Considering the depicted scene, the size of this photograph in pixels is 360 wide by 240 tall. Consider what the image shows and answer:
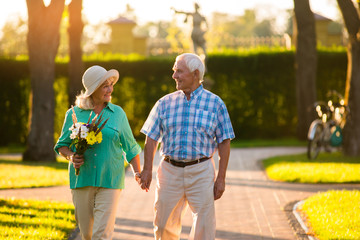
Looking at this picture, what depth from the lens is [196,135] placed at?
518 centimetres

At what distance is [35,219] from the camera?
315 inches

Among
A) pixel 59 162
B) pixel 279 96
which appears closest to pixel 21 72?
pixel 59 162

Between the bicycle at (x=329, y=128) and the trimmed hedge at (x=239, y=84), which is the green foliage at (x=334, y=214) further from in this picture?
the trimmed hedge at (x=239, y=84)

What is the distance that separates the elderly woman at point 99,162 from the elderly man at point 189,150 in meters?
0.23

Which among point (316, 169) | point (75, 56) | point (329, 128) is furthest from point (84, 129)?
point (75, 56)

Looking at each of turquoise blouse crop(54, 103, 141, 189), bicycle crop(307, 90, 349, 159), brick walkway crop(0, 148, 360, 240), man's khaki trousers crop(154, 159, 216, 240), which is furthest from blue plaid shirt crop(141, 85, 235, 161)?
bicycle crop(307, 90, 349, 159)

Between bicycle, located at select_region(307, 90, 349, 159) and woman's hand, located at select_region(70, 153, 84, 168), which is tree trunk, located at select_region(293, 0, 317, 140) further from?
woman's hand, located at select_region(70, 153, 84, 168)

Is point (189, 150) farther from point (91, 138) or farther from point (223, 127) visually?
point (91, 138)

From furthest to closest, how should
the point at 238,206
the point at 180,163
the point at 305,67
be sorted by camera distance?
the point at 305,67
the point at 238,206
the point at 180,163

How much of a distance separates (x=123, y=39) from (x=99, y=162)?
28.1 meters

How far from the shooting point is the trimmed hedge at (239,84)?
73.2ft

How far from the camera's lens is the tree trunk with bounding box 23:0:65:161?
15.3 meters

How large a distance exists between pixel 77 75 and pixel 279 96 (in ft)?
24.8

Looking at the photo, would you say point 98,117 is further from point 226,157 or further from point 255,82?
point 255,82
